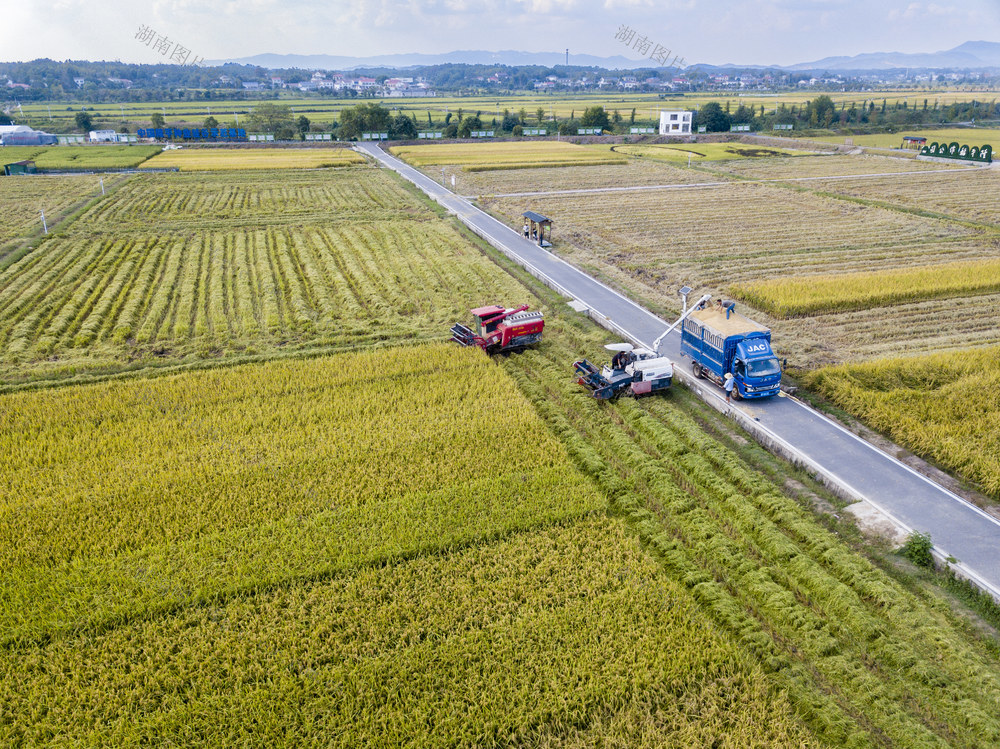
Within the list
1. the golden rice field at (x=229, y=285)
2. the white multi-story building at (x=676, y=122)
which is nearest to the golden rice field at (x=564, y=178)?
the golden rice field at (x=229, y=285)

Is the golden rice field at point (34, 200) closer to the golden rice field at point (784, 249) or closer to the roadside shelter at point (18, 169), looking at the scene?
the roadside shelter at point (18, 169)

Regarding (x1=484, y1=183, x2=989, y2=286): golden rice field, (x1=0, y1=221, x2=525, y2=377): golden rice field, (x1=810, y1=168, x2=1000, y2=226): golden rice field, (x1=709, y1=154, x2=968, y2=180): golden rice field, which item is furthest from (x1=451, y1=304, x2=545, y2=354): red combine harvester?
(x1=709, y1=154, x2=968, y2=180): golden rice field

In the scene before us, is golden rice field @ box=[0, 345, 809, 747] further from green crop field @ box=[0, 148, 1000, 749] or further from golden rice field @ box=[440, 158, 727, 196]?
golden rice field @ box=[440, 158, 727, 196]

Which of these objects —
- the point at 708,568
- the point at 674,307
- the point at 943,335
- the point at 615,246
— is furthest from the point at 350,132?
the point at 708,568

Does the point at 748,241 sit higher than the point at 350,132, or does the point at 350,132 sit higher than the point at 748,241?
the point at 350,132

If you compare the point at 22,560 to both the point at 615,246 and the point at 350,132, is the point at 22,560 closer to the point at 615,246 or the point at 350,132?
the point at 615,246

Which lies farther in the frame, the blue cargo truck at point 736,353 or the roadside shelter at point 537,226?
the roadside shelter at point 537,226

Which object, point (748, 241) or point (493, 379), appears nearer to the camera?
point (493, 379)
